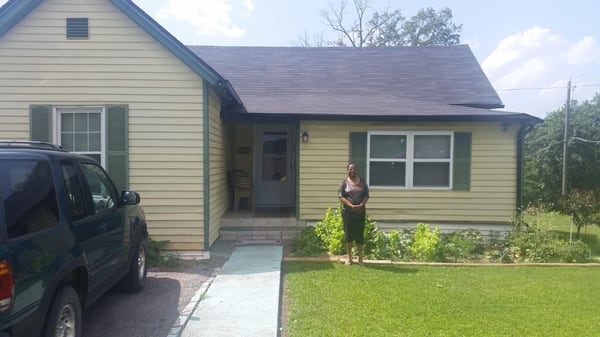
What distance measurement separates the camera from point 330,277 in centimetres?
601

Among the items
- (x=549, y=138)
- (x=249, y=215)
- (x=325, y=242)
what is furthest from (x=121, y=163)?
(x=549, y=138)

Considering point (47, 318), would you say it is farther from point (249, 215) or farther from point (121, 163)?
point (249, 215)

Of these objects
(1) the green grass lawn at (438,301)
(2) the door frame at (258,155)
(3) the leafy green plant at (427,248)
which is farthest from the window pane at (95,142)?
(3) the leafy green plant at (427,248)

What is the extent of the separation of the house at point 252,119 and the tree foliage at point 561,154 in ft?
54.3

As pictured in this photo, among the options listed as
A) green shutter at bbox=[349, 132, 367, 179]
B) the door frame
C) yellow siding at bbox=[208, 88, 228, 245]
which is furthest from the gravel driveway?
the door frame

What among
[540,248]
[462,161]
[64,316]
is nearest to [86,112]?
[64,316]

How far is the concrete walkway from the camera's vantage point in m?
4.16

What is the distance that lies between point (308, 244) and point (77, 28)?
18.3ft

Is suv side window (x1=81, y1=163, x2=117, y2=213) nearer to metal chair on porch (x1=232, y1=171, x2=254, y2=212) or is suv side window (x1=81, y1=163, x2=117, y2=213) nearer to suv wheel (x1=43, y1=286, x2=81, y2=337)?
suv wheel (x1=43, y1=286, x2=81, y2=337)

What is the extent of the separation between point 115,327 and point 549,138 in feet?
94.6

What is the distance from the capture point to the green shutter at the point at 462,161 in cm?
893

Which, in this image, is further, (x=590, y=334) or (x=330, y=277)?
(x=330, y=277)

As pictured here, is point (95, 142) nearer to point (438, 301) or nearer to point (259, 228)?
point (259, 228)

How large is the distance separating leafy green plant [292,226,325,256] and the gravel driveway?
5.71 feet
